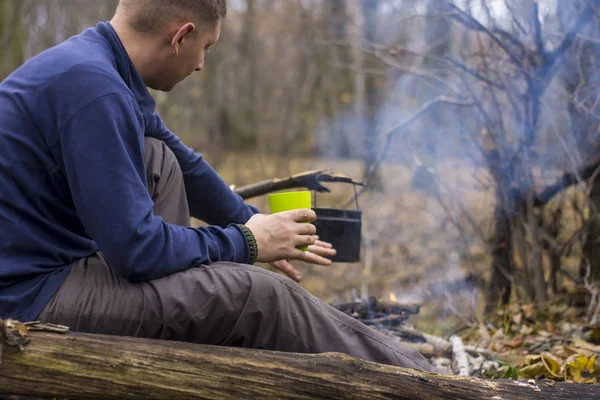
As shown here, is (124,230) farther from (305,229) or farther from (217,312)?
(305,229)

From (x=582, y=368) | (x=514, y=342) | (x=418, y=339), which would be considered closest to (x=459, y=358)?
(x=418, y=339)

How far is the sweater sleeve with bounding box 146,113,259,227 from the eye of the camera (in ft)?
9.94

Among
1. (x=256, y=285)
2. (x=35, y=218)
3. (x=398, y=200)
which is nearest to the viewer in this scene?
(x=35, y=218)

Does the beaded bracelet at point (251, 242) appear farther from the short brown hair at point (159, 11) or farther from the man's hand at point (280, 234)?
the short brown hair at point (159, 11)

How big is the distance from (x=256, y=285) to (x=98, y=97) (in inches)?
32.4

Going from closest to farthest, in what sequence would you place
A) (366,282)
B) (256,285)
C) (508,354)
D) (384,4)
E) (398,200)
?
(256,285)
(508,354)
(366,282)
(398,200)
(384,4)

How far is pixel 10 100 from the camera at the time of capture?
6.59ft

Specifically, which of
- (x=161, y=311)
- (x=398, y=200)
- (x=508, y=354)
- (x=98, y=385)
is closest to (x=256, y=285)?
(x=161, y=311)

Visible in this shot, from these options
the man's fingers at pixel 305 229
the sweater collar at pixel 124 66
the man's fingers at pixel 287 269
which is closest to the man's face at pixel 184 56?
the sweater collar at pixel 124 66

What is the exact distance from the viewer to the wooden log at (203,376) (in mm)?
1794

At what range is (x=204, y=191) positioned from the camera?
10.1 ft

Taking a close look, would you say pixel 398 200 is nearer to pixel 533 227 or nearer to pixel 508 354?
pixel 533 227

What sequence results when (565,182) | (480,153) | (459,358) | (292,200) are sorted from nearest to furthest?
(292,200), (459,358), (565,182), (480,153)

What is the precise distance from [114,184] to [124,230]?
15cm
